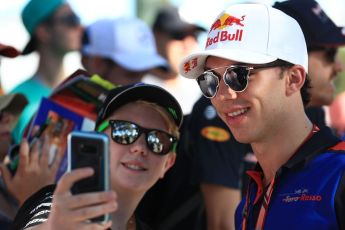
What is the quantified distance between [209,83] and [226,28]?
0.77 ft

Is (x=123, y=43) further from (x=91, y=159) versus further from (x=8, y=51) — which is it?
(x=91, y=159)

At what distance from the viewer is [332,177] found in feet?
9.30

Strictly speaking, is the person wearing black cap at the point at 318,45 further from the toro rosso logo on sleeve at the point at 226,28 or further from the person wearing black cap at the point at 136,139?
the person wearing black cap at the point at 136,139

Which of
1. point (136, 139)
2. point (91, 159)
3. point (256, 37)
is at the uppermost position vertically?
point (256, 37)

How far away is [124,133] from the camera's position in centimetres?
360

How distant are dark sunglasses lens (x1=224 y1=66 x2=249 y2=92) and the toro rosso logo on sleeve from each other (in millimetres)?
130

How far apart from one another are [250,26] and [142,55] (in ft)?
9.73

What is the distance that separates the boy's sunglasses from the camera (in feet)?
11.8

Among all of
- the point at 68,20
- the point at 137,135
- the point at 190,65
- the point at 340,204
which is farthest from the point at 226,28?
the point at 68,20

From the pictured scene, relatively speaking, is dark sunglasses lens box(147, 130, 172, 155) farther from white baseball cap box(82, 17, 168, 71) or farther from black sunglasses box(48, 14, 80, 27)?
black sunglasses box(48, 14, 80, 27)

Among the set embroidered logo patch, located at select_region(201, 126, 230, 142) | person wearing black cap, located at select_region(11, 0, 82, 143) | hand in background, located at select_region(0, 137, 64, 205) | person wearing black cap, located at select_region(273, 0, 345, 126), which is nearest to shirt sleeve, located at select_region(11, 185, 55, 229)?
hand in background, located at select_region(0, 137, 64, 205)

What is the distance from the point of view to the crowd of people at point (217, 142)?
9.46 feet

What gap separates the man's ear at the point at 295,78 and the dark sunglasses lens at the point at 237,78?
0.19m

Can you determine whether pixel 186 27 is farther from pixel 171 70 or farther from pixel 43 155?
pixel 43 155
